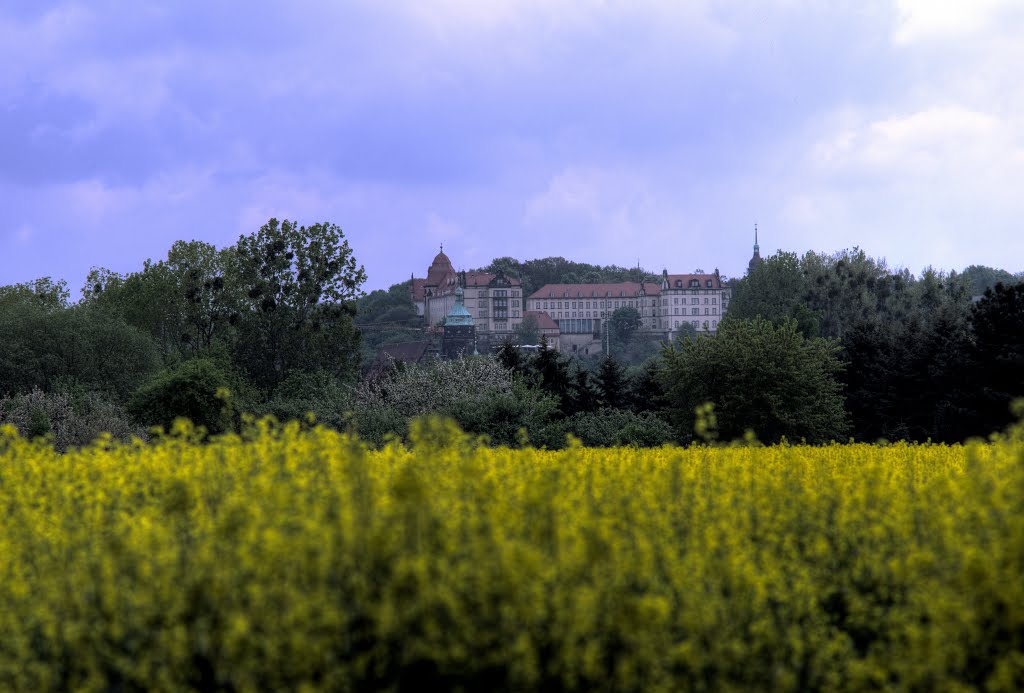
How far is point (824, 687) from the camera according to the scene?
6.23m

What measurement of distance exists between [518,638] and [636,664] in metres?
0.75

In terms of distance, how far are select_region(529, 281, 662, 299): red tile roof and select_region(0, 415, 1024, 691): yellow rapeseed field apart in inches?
A: 6339

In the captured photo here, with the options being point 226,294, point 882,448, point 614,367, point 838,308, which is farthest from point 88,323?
point 838,308

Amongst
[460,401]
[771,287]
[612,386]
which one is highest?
[771,287]

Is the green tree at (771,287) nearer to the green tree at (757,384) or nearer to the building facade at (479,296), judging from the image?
the green tree at (757,384)

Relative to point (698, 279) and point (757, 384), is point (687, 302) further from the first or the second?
point (757, 384)

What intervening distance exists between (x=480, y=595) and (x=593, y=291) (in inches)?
6466

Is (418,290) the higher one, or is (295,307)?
(418,290)

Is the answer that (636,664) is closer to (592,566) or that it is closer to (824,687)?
(592,566)

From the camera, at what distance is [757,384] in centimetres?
2619

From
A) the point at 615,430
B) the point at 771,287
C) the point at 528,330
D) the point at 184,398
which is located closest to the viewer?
the point at 615,430

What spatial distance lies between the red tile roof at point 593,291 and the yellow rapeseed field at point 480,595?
16100 cm

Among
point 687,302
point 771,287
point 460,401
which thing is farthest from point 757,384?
point 687,302

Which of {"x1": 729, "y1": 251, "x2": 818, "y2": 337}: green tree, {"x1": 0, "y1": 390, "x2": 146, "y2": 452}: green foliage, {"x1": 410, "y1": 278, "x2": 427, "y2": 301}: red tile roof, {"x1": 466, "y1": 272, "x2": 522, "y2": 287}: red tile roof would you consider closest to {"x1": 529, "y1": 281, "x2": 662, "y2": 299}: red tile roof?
{"x1": 466, "y1": 272, "x2": 522, "y2": 287}: red tile roof
